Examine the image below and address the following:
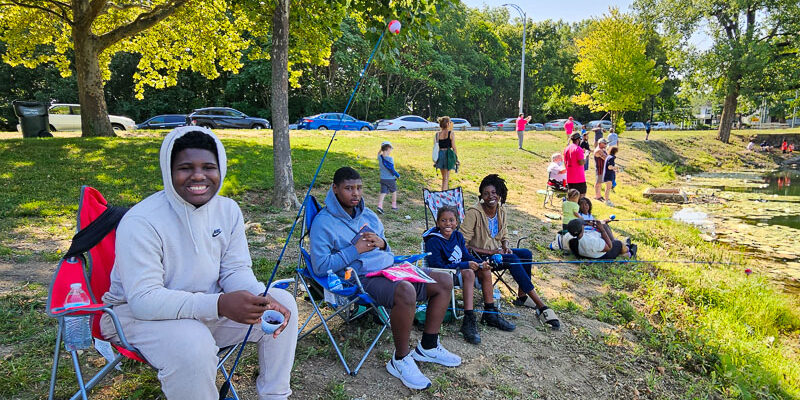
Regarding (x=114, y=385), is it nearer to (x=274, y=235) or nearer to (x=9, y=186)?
(x=274, y=235)

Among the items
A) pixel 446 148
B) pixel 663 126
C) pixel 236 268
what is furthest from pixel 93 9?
pixel 663 126

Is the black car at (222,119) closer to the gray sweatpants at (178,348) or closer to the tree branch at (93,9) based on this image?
the tree branch at (93,9)

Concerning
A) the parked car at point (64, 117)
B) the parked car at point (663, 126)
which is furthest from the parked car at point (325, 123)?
the parked car at point (663, 126)

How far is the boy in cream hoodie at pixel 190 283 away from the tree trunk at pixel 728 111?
32.1 metres

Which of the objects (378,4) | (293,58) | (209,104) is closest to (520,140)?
(293,58)

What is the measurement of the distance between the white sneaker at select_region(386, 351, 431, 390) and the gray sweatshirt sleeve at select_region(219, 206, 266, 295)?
1.16 meters

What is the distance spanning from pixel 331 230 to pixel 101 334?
1540 mm

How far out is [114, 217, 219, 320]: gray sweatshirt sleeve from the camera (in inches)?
80.4

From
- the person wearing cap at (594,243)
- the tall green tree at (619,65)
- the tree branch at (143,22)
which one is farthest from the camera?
the tall green tree at (619,65)

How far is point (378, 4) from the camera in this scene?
4652mm

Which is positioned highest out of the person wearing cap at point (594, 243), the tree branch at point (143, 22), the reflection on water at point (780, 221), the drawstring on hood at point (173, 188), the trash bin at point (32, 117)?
the tree branch at point (143, 22)

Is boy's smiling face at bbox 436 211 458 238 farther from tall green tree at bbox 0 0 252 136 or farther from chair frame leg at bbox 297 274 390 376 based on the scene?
tall green tree at bbox 0 0 252 136

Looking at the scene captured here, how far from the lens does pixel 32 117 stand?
39.9 feet

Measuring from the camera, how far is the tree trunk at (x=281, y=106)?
6.57 meters
